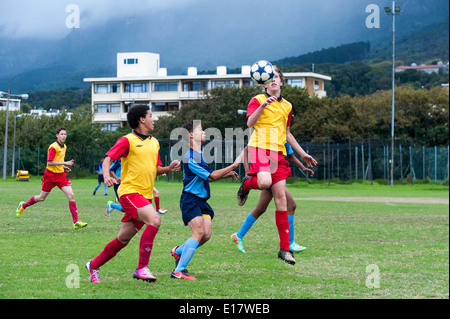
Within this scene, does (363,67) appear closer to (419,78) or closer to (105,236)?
(419,78)

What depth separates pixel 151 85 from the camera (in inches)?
3538

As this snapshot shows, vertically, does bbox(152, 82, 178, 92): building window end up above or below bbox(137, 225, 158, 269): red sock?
above

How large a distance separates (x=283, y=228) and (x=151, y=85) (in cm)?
8299

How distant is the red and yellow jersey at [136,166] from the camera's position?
7238 mm

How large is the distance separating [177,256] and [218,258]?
145cm

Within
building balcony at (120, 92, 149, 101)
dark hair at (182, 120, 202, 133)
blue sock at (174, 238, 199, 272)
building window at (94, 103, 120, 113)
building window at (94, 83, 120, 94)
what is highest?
building window at (94, 83, 120, 94)

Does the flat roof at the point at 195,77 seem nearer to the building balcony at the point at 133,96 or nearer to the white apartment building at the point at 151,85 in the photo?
the white apartment building at the point at 151,85

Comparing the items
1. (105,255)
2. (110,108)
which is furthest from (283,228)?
(110,108)

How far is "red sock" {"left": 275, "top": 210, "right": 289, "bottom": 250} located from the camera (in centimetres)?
838

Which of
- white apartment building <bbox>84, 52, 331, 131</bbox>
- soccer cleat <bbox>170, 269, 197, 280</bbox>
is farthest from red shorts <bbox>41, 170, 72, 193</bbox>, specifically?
white apartment building <bbox>84, 52, 331, 131</bbox>

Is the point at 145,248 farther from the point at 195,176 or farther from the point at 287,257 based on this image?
the point at 287,257

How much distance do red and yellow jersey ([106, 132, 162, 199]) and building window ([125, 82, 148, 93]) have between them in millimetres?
83543

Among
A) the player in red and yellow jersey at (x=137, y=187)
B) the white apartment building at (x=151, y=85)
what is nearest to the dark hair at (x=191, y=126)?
the player in red and yellow jersey at (x=137, y=187)

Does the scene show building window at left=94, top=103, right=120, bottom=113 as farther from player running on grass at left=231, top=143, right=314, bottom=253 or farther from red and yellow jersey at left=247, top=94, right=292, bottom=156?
red and yellow jersey at left=247, top=94, right=292, bottom=156
